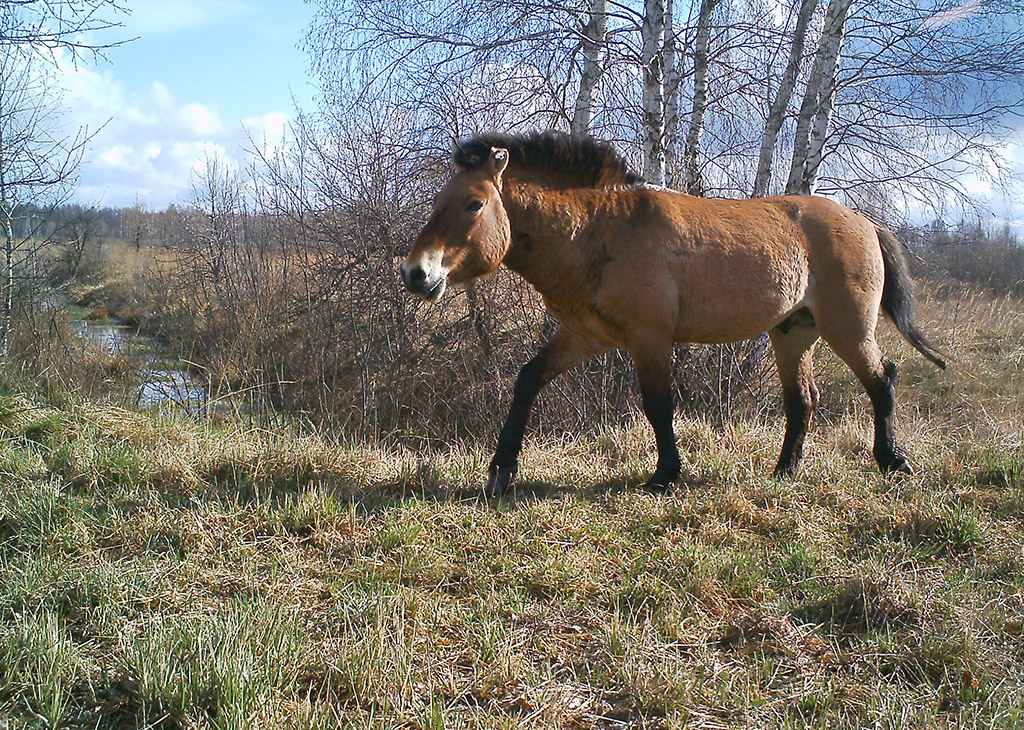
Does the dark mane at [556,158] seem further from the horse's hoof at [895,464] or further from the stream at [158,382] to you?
the stream at [158,382]

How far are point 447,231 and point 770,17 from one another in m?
6.89

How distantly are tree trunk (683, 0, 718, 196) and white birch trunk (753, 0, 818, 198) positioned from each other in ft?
2.59

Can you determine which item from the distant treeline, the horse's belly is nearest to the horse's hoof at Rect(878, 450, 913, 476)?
the horse's belly

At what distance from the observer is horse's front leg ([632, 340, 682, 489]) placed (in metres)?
4.60

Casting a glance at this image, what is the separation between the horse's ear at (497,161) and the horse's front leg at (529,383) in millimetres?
1209

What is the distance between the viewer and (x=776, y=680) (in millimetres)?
2652

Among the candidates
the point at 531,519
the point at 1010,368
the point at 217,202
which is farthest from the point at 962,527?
the point at 217,202

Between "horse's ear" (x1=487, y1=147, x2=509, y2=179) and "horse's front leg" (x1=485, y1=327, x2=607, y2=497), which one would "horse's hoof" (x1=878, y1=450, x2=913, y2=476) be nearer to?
"horse's front leg" (x1=485, y1=327, x2=607, y2=497)

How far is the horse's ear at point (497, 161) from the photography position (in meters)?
4.38

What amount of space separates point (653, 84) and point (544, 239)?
4120 mm

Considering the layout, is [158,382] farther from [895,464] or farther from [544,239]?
[895,464]

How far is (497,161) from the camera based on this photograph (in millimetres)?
4383

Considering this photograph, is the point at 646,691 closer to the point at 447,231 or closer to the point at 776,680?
the point at 776,680

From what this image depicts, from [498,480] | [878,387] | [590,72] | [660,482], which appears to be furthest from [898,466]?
[590,72]
